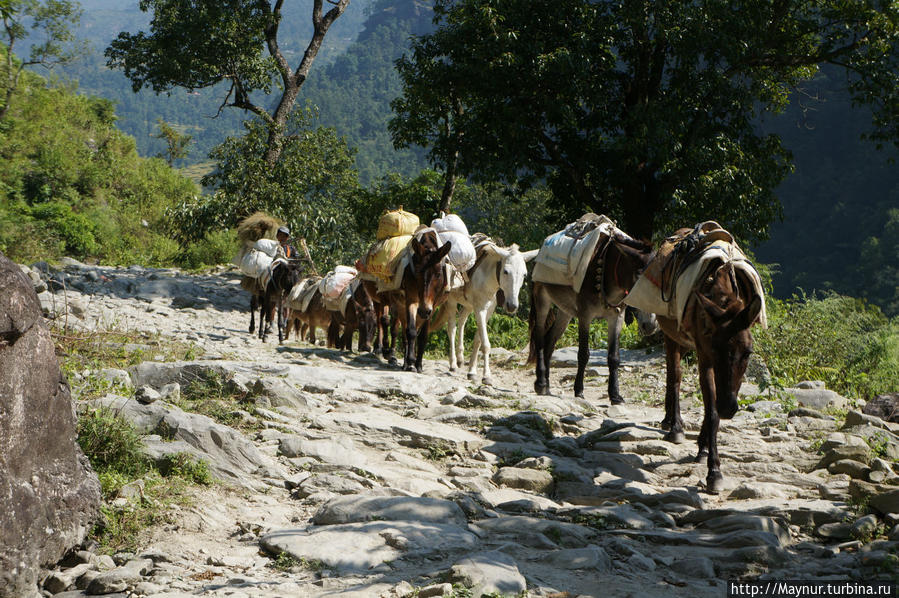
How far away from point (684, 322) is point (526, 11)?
1189 cm

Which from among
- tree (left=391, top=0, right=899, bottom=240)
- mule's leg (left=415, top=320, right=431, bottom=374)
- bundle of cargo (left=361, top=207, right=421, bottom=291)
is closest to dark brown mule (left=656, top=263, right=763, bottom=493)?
mule's leg (left=415, top=320, right=431, bottom=374)

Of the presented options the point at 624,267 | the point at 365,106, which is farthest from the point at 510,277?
the point at 365,106

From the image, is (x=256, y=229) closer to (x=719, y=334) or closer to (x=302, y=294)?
(x=302, y=294)

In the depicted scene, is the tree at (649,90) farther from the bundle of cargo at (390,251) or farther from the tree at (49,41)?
the tree at (49,41)

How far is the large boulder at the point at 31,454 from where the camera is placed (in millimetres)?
4070

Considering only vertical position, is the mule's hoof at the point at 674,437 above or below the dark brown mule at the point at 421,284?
below

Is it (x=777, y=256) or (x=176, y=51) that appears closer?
(x=176, y=51)

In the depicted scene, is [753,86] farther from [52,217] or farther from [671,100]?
[52,217]

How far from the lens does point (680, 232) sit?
29.3 feet

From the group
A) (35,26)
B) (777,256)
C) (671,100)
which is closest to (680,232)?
(671,100)

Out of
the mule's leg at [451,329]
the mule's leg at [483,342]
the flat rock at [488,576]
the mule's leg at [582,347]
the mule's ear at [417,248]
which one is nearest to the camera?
the flat rock at [488,576]

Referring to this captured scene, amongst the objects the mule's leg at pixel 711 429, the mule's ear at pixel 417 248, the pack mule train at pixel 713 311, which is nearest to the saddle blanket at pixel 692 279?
the pack mule train at pixel 713 311

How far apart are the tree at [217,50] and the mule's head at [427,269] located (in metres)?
13.7

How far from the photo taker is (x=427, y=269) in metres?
12.3
